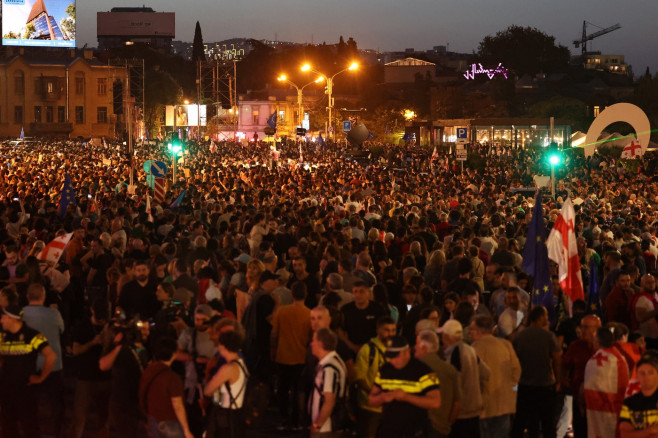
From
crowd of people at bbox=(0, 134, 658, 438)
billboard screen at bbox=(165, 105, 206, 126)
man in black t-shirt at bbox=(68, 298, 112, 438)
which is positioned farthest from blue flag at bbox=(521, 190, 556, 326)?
billboard screen at bbox=(165, 105, 206, 126)

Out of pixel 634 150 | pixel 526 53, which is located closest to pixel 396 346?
pixel 634 150

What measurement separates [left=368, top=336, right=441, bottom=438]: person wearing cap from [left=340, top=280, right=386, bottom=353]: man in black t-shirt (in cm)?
213

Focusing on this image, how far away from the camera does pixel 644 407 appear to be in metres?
6.63

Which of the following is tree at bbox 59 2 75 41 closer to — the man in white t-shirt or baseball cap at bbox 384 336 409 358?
the man in white t-shirt

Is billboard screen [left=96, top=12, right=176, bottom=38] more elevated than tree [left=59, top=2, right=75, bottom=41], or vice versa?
billboard screen [left=96, top=12, right=176, bottom=38]

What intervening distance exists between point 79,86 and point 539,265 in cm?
9566

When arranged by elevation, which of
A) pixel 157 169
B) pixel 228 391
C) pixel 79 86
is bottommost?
pixel 228 391

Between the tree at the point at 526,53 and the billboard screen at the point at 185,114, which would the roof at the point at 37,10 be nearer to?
the billboard screen at the point at 185,114

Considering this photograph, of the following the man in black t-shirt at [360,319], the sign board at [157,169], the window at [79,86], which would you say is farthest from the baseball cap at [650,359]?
the window at [79,86]

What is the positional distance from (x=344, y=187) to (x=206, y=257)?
16114 millimetres


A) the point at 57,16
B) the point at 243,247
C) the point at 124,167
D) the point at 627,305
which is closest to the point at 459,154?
the point at 124,167

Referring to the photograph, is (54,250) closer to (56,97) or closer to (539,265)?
(539,265)

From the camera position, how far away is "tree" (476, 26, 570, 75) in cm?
13988

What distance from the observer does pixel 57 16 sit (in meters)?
101
